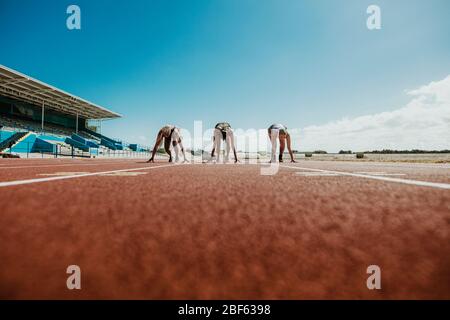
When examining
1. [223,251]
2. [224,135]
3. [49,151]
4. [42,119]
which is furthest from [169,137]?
[42,119]

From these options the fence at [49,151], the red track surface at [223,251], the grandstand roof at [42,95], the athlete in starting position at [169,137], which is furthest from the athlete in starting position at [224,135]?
the grandstand roof at [42,95]

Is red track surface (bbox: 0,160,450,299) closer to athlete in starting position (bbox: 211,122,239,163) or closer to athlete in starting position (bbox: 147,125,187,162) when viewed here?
athlete in starting position (bbox: 147,125,187,162)

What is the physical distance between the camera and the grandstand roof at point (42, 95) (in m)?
23.5

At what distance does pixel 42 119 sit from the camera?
2808 centimetres

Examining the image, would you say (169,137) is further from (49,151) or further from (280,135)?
(49,151)

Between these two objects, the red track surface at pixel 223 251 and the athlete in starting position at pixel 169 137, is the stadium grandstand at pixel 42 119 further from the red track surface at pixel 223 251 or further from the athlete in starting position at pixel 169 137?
the red track surface at pixel 223 251

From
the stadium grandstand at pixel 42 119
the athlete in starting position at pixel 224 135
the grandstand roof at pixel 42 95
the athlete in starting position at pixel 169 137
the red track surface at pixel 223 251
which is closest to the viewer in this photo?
the red track surface at pixel 223 251

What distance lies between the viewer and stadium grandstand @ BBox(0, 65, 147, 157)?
24.6 meters

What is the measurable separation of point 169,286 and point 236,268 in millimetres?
123

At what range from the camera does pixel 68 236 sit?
624mm

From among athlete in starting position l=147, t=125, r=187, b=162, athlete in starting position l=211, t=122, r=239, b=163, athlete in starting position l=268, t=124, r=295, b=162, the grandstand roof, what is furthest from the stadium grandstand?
athlete in starting position l=268, t=124, r=295, b=162

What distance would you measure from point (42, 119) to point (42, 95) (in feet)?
9.58
